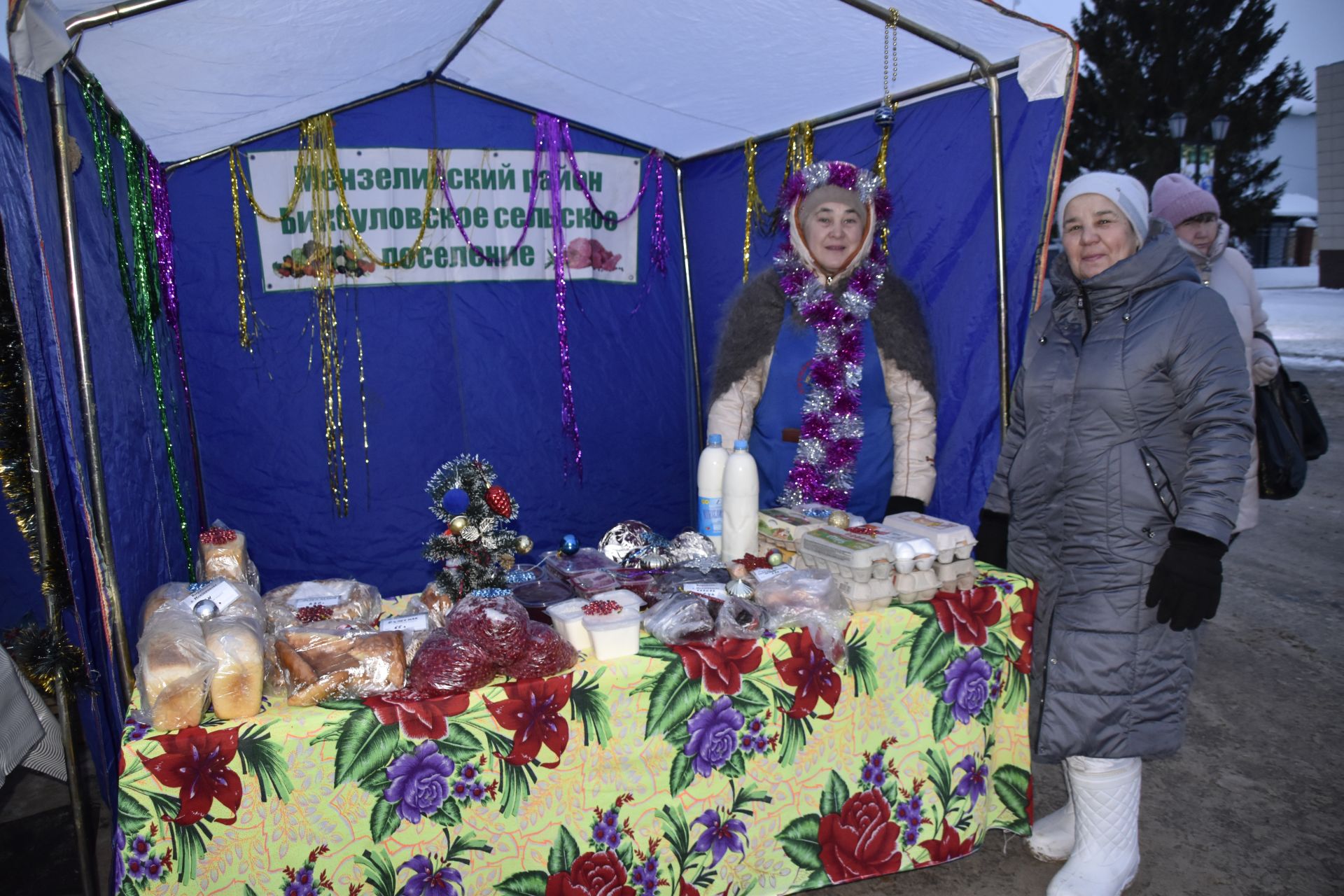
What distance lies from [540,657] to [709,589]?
465 mm

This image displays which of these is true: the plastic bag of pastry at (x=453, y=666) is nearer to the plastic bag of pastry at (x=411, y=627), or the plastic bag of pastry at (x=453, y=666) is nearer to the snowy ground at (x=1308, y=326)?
the plastic bag of pastry at (x=411, y=627)

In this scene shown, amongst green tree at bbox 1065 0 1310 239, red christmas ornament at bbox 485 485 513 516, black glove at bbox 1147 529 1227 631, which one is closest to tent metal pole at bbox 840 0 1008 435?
black glove at bbox 1147 529 1227 631

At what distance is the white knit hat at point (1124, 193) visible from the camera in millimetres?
1950

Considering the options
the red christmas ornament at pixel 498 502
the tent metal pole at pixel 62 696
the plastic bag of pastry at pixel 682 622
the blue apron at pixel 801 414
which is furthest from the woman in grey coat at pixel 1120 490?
the tent metal pole at pixel 62 696

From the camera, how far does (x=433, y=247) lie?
3.77m

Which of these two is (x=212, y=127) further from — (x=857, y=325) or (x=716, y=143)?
(x=857, y=325)

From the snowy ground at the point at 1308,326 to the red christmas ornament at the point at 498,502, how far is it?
1115 centimetres

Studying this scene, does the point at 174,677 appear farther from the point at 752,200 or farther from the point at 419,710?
the point at 752,200

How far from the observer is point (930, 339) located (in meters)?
2.86

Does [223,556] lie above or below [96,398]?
below

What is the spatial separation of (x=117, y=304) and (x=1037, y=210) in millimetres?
2657

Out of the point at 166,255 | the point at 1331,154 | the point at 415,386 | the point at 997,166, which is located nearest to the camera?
the point at 997,166

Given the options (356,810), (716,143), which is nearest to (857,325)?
(716,143)

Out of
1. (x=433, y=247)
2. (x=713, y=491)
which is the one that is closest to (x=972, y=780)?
(x=713, y=491)
